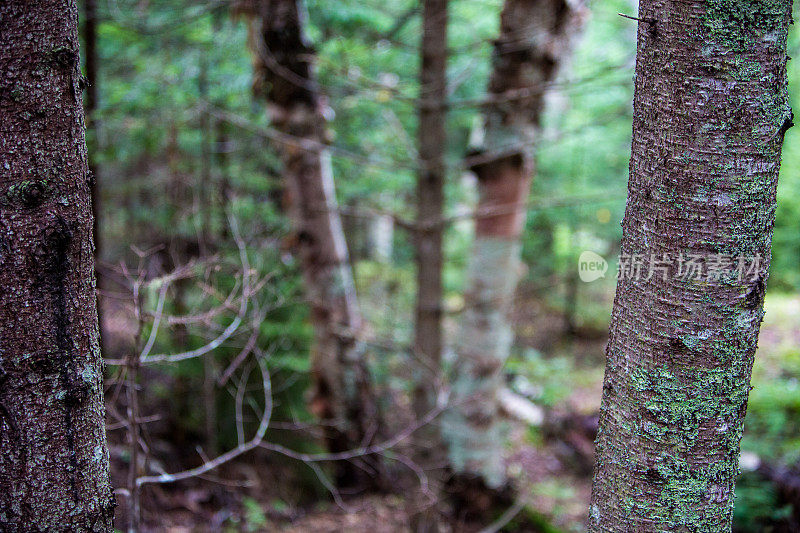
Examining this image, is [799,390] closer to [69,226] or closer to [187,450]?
[187,450]

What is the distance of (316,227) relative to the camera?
573 cm

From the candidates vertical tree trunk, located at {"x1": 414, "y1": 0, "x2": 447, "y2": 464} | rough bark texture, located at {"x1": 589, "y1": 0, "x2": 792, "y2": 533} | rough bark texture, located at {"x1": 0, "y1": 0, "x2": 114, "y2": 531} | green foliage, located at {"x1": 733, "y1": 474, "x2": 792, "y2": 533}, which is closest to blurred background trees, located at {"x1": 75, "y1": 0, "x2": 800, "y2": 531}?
green foliage, located at {"x1": 733, "y1": 474, "x2": 792, "y2": 533}

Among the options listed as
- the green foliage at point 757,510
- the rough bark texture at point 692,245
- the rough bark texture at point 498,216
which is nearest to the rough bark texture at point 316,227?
the rough bark texture at point 498,216

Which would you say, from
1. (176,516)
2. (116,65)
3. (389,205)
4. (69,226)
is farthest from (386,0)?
(69,226)

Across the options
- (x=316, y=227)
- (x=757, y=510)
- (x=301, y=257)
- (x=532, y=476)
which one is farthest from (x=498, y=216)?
(x=532, y=476)

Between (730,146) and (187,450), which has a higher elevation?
(730,146)

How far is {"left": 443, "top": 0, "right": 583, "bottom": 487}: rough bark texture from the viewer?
458cm

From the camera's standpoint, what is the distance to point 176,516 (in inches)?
194

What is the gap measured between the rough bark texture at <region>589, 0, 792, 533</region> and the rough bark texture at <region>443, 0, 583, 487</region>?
3.03 meters

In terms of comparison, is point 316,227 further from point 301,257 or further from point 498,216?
point 498,216

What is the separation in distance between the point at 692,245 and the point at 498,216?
367cm

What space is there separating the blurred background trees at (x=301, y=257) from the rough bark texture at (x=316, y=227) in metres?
0.09

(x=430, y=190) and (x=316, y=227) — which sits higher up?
(x=430, y=190)

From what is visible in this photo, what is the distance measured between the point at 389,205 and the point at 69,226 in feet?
36.9
